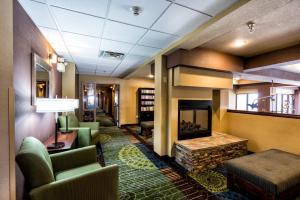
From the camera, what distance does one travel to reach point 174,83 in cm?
297

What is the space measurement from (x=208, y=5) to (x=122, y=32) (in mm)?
1295

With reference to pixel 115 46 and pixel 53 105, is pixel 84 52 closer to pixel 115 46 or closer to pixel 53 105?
pixel 115 46

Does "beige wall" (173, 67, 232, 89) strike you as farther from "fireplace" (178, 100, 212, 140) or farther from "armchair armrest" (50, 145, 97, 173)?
"armchair armrest" (50, 145, 97, 173)

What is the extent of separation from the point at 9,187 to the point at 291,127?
395 cm

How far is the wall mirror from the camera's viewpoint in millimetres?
2061

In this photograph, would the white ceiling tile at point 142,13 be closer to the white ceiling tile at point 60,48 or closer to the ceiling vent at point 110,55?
the ceiling vent at point 110,55

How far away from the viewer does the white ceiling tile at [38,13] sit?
1.65 meters

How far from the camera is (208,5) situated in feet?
5.33

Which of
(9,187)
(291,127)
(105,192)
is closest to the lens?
(9,187)

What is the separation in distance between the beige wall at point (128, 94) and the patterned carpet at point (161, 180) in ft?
11.3

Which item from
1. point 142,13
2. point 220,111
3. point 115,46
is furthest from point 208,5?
point 220,111

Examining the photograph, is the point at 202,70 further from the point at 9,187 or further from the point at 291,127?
the point at 9,187

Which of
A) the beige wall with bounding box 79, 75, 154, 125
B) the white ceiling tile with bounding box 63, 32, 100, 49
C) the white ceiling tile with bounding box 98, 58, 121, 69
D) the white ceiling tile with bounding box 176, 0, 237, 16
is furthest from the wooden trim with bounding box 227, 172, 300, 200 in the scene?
the beige wall with bounding box 79, 75, 154, 125

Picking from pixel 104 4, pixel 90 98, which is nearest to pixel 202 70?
pixel 104 4
